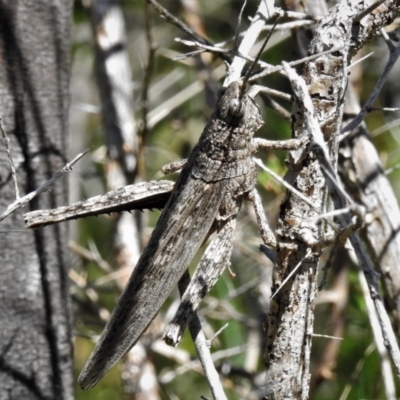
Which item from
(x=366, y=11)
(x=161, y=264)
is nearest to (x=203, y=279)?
(x=161, y=264)

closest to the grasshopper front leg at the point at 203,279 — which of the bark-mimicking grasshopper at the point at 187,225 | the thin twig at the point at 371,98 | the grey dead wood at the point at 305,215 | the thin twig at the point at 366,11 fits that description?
the bark-mimicking grasshopper at the point at 187,225

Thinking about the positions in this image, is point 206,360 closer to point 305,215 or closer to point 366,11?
point 305,215

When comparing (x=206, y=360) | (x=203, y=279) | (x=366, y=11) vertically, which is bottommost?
(x=206, y=360)

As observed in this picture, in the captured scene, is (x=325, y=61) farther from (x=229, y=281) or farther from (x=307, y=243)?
(x=229, y=281)

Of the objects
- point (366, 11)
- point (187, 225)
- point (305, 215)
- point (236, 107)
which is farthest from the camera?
point (187, 225)

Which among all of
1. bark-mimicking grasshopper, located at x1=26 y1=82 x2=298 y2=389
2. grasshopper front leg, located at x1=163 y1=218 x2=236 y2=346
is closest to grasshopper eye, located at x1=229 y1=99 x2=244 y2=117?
bark-mimicking grasshopper, located at x1=26 y1=82 x2=298 y2=389

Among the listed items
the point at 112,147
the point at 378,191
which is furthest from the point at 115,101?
the point at 378,191

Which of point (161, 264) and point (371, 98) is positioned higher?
point (371, 98)
